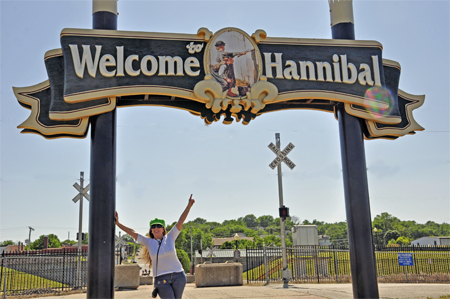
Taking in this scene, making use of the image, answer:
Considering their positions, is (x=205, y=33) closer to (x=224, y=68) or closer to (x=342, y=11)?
(x=224, y=68)

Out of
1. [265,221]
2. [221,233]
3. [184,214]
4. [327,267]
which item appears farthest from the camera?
[265,221]

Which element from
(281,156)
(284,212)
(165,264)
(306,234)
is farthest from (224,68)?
(306,234)

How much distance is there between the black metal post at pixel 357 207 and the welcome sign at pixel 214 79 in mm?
366

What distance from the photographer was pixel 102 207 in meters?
6.39

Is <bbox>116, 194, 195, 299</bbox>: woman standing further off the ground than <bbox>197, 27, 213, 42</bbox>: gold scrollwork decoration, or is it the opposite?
<bbox>197, 27, 213, 42</bbox>: gold scrollwork decoration

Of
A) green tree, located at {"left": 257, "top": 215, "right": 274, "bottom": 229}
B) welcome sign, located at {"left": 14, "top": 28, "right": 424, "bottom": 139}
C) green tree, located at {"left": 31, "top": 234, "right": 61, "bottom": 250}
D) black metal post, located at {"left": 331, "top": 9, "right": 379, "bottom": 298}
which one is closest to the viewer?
welcome sign, located at {"left": 14, "top": 28, "right": 424, "bottom": 139}

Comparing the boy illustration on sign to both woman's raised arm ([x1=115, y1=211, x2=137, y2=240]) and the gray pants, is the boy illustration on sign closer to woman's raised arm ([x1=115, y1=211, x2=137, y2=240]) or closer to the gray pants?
woman's raised arm ([x1=115, y1=211, x2=137, y2=240])

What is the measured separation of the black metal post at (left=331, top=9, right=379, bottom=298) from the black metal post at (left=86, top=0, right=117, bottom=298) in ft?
13.4

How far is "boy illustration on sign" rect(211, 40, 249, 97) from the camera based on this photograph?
7.24 metres

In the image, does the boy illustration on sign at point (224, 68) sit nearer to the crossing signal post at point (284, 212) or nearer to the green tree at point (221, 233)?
the crossing signal post at point (284, 212)

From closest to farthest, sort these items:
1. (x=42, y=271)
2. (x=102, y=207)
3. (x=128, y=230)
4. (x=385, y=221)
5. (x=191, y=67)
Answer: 1. (x=128, y=230)
2. (x=102, y=207)
3. (x=191, y=67)
4. (x=42, y=271)
5. (x=385, y=221)

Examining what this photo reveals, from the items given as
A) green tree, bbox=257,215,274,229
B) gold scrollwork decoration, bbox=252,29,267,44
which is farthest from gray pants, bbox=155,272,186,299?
green tree, bbox=257,215,274,229

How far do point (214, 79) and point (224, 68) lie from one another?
0.29 meters

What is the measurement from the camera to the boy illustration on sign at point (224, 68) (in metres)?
7.24
